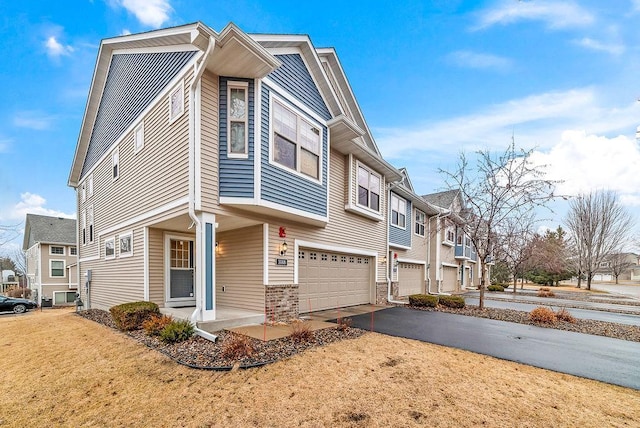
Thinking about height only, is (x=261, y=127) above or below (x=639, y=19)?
below

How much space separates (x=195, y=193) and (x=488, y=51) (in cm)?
1127

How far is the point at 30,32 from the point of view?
12648 mm

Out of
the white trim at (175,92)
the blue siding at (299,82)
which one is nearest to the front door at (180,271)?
the white trim at (175,92)

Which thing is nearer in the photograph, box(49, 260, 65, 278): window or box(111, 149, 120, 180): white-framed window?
box(111, 149, 120, 180): white-framed window

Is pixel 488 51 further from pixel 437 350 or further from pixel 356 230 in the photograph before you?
pixel 437 350

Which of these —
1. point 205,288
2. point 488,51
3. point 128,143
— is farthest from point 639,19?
point 128,143

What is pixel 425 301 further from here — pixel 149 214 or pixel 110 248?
pixel 110 248

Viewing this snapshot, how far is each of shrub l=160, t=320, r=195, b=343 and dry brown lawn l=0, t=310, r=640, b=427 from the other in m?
0.48

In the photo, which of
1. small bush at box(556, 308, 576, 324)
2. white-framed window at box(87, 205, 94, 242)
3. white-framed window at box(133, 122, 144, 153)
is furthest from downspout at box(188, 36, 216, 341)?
small bush at box(556, 308, 576, 324)

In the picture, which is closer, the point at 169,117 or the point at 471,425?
the point at 471,425

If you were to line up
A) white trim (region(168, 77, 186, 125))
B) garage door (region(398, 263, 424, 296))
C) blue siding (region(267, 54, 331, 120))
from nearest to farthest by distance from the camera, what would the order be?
1. white trim (region(168, 77, 186, 125))
2. blue siding (region(267, 54, 331, 120))
3. garage door (region(398, 263, 424, 296))

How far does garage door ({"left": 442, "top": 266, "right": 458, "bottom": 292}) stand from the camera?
22844 mm

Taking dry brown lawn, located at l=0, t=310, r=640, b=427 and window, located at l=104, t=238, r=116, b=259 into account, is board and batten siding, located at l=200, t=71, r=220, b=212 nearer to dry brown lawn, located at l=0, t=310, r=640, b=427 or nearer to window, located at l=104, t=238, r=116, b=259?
dry brown lawn, located at l=0, t=310, r=640, b=427

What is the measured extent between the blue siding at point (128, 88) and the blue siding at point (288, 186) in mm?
2606
